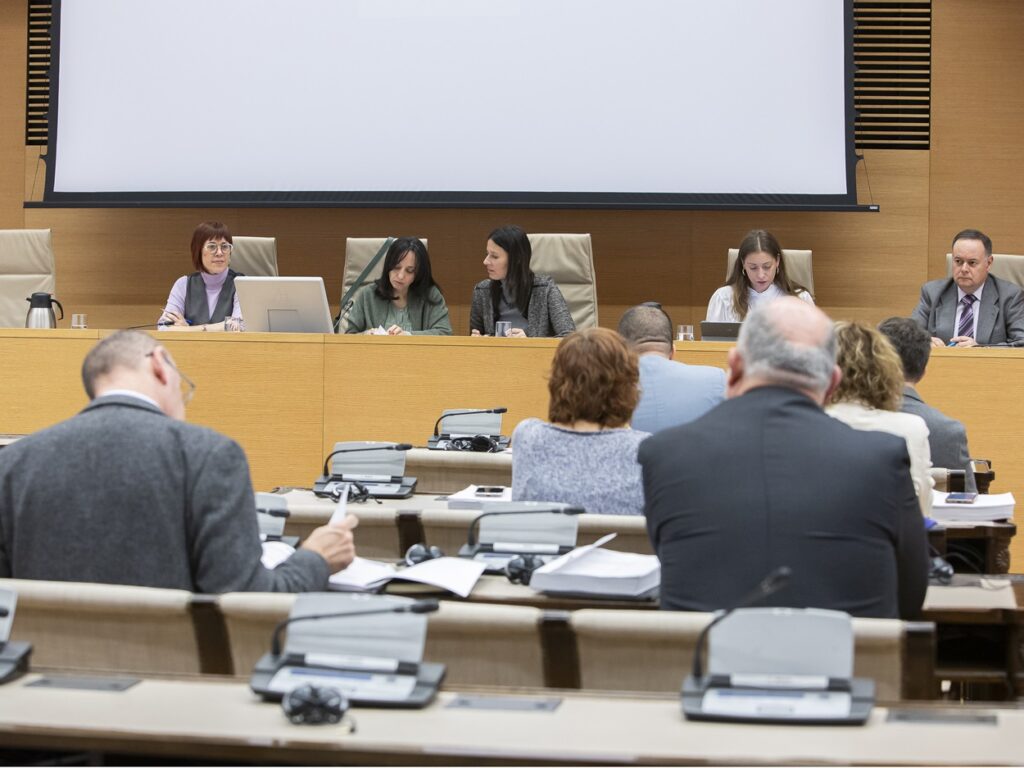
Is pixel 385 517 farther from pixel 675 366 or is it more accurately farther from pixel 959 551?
pixel 959 551

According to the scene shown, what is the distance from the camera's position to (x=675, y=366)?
3688 millimetres

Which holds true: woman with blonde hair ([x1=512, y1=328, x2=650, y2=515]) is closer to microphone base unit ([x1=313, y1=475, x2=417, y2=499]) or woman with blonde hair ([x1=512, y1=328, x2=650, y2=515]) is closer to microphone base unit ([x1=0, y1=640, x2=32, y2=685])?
microphone base unit ([x1=313, y1=475, x2=417, y2=499])

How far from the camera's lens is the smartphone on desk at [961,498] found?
3203mm

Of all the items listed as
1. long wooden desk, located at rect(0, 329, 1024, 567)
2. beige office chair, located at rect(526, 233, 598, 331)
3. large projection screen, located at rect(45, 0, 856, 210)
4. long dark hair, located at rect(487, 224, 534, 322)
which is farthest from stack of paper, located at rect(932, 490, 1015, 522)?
large projection screen, located at rect(45, 0, 856, 210)

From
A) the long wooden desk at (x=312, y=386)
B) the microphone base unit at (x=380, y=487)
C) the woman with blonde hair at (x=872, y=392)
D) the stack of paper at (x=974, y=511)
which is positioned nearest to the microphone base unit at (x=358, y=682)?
the woman with blonde hair at (x=872, y=392)

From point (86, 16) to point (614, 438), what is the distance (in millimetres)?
5768

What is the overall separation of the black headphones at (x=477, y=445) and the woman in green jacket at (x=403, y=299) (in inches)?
65.9

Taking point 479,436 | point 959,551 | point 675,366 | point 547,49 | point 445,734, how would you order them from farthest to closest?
point 547,49
point 479,436
point 675,366
point 959,551
point 445,734

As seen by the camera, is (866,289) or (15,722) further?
(866,289)

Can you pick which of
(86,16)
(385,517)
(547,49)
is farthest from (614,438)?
(86,16)

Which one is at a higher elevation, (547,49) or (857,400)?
(547,49)

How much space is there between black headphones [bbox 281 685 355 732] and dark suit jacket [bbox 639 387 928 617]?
2.30 ft

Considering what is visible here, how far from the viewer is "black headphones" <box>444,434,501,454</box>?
421cm

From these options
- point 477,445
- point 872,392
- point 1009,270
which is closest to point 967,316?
point 1009,270
